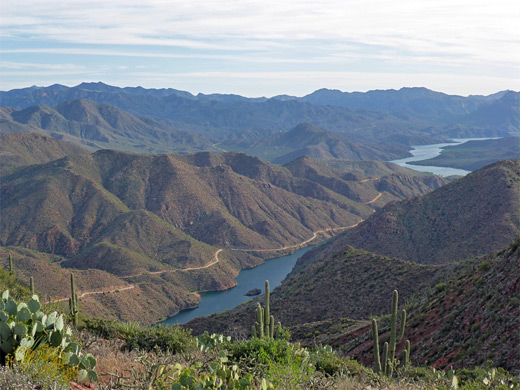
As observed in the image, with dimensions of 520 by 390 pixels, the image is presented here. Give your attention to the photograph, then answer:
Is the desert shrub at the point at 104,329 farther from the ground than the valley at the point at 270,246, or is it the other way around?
the desert shrub at the point at 104,329

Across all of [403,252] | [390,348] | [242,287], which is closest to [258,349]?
[390,348]

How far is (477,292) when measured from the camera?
27.7 metres

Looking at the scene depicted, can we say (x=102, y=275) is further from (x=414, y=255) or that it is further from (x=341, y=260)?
(x=414, y=255)

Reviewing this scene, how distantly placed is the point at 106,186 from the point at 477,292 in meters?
126

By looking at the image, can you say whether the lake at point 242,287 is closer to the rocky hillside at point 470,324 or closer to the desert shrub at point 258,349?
the rocky hillside at point 470,324

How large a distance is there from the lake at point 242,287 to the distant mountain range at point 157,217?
2028mm

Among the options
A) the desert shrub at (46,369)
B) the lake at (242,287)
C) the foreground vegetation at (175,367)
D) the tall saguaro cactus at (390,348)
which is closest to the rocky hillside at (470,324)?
the tall saguaro cactus at (390,348)

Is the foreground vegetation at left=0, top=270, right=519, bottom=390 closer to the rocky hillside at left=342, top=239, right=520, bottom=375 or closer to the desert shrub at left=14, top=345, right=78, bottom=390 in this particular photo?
the desert shrub at left=14, top=345, right=78, bottom=390

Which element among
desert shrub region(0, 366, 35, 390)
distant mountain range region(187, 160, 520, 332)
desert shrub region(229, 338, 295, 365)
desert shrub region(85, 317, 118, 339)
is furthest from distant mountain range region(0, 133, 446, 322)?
desert shrub region(0, 366, 35, 390)

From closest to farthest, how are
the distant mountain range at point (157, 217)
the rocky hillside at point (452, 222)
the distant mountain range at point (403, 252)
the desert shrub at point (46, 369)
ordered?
the desert shrub at point (46, 369), the distant mountain range at point (403, 252), the rocky hillside at point (452, 222), the distant mountain range at point (157, 217)

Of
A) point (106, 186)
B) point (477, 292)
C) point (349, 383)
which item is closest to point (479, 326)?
point (477, 292)

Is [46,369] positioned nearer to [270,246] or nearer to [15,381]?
[15,381]

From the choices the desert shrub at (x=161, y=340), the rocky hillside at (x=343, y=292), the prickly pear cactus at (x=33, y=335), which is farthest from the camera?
the rocky hillside at (x=343, y=292)

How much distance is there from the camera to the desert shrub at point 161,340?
52.7 ft
